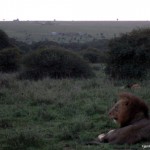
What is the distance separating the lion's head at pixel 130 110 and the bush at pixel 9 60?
829 inches

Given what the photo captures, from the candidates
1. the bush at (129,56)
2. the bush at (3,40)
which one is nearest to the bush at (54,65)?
the bush at (129,56)

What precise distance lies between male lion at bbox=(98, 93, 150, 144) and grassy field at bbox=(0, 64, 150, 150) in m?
0.15

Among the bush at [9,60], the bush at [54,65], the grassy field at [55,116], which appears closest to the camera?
the grassy field at [55,116]

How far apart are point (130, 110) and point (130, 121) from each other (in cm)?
19

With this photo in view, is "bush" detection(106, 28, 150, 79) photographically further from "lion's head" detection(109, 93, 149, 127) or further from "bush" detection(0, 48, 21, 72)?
"lion's head" detection(109, 93, 149, 127)

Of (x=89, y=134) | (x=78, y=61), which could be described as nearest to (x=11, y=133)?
(x=89, y=134)

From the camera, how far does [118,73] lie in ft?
70.9

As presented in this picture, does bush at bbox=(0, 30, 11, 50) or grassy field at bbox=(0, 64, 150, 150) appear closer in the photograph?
grassy field at bbox=(0, 64, 150, 150)

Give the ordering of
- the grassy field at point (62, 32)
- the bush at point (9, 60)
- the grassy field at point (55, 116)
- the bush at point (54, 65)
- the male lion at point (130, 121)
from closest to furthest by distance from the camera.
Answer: the male lion at point (130, 121), the grassy field at point (55, 116), the bush at point (54, 65), the bush at point (9, 60), the grassy field at point (62, 32)

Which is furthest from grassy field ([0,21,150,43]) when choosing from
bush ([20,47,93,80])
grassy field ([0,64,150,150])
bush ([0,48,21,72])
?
grassy field ([0,64,150,150])

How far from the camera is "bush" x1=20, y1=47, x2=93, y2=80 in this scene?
23156mm

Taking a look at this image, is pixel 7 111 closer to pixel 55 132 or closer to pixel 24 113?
pixel 24 113

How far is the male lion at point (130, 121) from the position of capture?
776 centimetres

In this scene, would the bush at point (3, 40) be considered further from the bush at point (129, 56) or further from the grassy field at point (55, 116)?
the grassy field at point (55, 116)
